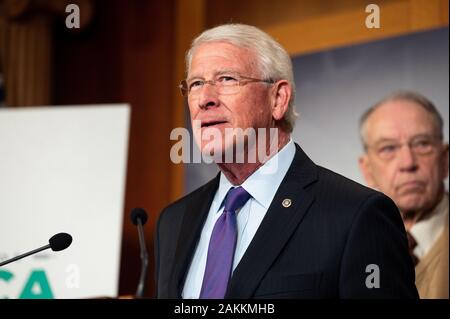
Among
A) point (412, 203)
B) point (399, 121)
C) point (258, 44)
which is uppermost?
point (258, 44)

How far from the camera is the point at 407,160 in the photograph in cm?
331

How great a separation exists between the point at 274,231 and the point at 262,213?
136 millimetres

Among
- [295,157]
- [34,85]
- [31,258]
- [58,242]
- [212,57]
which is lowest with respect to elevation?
[31,258]

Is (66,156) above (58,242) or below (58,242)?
above

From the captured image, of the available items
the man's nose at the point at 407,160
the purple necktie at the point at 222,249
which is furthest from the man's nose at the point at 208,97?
the man's nose at the point at 407,160

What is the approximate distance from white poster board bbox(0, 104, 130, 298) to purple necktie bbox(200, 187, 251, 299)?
1.85 m

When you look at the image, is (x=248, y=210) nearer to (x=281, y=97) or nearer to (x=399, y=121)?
(x=281, y=97)

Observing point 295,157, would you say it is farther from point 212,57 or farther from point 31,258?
point 31,258

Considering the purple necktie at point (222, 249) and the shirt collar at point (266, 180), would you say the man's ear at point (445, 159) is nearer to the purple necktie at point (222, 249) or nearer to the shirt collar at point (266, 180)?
the shirt collar at point (266, 180)

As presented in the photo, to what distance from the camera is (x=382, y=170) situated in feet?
11.2

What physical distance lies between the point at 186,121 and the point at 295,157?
229 cm

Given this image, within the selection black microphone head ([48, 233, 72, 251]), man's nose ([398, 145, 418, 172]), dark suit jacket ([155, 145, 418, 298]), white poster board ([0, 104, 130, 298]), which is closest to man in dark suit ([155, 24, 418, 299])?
dark suit jacket ([155, 145, 418, 298])

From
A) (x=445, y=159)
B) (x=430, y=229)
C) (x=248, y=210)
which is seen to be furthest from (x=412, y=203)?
(x=248, y=210)
